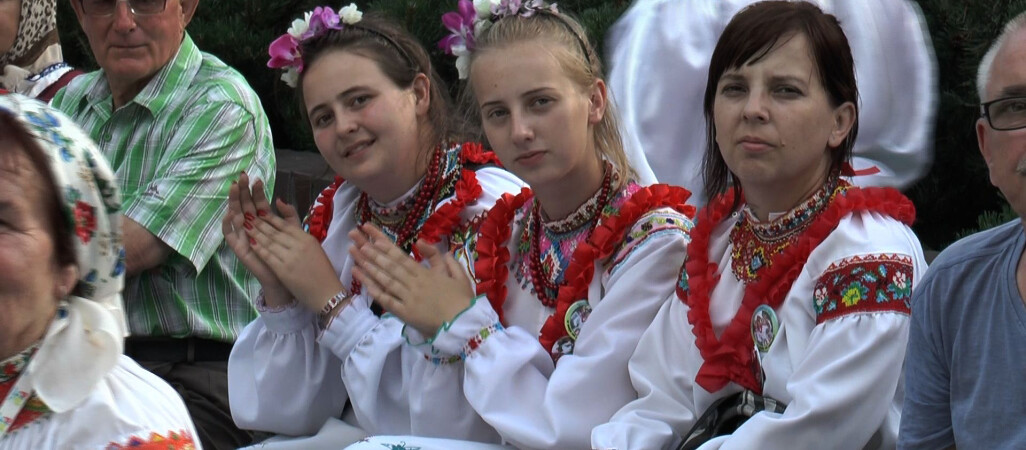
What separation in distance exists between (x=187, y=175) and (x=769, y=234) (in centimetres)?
161

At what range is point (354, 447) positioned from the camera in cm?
291

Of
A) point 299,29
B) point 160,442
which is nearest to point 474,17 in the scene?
point 299,29

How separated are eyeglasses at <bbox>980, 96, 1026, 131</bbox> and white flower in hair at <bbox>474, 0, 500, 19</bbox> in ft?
4.30

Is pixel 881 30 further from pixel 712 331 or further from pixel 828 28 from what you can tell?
pixel 712 331

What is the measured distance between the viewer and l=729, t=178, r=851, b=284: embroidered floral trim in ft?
8.32

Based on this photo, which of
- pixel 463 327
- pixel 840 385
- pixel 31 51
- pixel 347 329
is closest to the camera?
pixel 840 385

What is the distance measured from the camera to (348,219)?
3512 mm

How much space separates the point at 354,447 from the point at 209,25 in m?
3.34

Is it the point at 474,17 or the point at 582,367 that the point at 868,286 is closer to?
the point at 582,367

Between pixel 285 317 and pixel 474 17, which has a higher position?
pixel 474 17

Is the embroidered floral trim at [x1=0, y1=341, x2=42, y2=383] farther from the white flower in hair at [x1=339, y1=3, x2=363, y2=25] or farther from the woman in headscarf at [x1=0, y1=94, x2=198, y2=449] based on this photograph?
the white flower in hair at [x1=339, y1=3, x2=363, y2=25]

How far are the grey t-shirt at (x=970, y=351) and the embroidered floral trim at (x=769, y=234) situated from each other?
0.99ft

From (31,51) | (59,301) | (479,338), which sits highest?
(59,301)

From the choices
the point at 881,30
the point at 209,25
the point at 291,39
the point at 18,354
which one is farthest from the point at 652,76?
the point at 209,25
